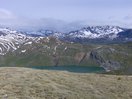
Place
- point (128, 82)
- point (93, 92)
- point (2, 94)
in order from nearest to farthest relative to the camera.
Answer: point (2, 94) < point (93, 92) < point (128, 82)

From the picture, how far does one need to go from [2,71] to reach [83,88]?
7.85 metres

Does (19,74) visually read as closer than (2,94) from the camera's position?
No

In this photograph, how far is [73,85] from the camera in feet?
88.8

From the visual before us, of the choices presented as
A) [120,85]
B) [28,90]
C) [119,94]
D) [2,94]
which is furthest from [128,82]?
[2,94]

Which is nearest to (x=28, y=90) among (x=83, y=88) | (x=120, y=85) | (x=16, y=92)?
(x=16, y=92)

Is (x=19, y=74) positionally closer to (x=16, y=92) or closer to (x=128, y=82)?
(x=16, y=92)

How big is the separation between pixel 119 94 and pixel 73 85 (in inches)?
141

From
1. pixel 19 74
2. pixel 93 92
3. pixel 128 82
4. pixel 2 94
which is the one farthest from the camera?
pixel 128 82

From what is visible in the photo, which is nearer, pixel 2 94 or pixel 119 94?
pixel 2 94

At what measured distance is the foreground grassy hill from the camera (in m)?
24.0

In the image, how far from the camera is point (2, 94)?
23.4 metres

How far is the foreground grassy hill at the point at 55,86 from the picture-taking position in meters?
24.0

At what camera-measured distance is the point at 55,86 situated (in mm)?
25984

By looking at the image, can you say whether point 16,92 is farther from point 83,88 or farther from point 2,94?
point 83,88
